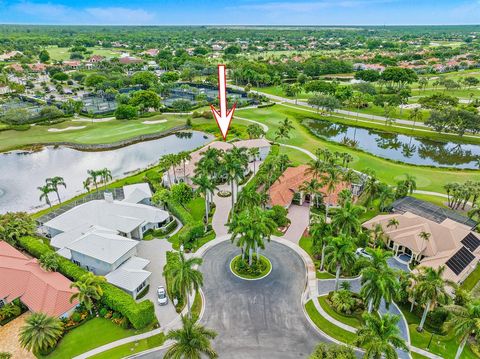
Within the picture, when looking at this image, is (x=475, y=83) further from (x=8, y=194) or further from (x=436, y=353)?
(x=8, y=194)

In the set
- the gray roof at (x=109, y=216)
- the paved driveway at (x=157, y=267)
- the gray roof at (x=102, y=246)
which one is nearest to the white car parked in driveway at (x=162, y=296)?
the paved driveway at (x=157, y=267)

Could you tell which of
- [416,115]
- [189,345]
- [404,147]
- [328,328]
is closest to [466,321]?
[328,328]

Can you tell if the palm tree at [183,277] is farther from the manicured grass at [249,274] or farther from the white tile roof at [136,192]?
the white tile roof at [136,192]

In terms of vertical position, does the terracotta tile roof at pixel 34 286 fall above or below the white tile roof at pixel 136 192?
below

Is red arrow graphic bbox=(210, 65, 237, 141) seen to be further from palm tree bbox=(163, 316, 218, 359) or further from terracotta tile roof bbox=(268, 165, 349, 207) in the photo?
palm tree bbox=(163, 316, 218, 359)

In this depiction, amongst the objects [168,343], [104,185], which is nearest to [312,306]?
[168,343]

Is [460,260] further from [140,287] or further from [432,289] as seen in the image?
[140,287]

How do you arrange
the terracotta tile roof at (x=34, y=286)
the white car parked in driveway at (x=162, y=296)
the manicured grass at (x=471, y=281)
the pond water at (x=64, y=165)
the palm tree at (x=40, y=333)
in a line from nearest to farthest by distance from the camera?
the palm tree at (x=40, y=333), the terracotta tile roof at (x=34, y=286), the white car parked in driveway at (x=162, y=296), the manicured grass at (x=471, y=281), the pond water at (x=64, y=165)
